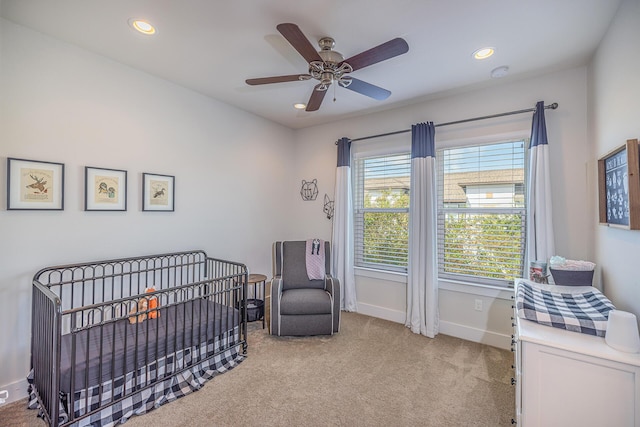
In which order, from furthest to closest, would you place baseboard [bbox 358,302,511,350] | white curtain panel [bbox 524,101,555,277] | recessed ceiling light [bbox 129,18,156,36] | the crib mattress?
baseboard [bbox 358,302,511,350], white curtain panel [bbox 524,101,555,277], recessed ceiling light [bbox 129,18,156,36], the crib mattress

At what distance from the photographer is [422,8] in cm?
182

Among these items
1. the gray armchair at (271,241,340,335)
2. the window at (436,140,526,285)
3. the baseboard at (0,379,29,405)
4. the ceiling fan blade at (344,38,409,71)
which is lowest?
the baseboard at (0,379,29,405)

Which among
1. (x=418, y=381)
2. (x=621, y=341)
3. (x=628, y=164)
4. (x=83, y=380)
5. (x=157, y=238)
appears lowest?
(x=418, y=381)

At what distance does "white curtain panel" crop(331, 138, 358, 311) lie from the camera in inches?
152

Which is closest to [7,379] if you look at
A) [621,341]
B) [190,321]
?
[190,321]

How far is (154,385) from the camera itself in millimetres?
2014

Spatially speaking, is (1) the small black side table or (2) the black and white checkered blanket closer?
(2) the black and white checkered blanket

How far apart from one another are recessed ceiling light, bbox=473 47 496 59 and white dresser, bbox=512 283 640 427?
2146 millimetres

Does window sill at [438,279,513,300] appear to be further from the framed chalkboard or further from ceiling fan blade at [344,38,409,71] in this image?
ceiling fan blade at [344,38,409,71]

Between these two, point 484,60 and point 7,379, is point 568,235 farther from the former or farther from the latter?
point 7,379

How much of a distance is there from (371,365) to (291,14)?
292 centimetres

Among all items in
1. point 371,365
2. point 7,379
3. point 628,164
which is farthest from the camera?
point 371,365

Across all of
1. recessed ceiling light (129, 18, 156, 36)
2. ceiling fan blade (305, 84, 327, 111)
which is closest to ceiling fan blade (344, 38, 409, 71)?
ceiling fan blade (305, 84, 327, 111)

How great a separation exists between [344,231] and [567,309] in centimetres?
254
